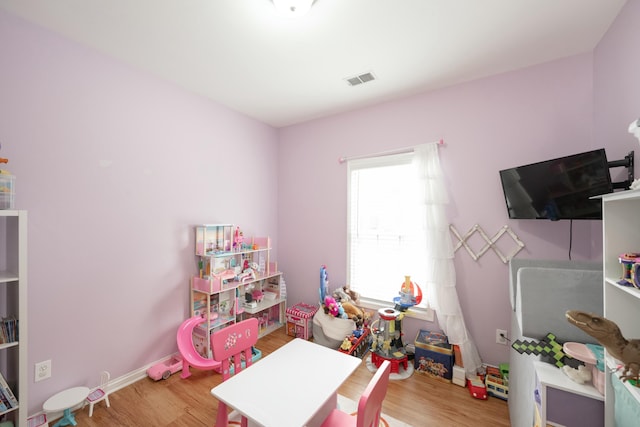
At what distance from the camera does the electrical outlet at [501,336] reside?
7.25 ft

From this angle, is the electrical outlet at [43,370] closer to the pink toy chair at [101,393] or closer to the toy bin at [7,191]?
the pink toy chair at [101,393]

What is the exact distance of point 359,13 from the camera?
159cm

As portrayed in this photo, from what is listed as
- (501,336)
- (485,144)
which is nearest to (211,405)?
(501,336)

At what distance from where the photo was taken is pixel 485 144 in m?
2.29

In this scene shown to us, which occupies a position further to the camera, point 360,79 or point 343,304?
point 343,304

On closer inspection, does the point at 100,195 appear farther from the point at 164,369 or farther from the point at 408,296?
the point at 408,296

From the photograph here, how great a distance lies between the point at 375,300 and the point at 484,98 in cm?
225

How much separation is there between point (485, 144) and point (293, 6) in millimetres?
1909

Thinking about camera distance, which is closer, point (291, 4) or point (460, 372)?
point (291, 4)

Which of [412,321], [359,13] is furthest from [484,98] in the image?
[412,321]

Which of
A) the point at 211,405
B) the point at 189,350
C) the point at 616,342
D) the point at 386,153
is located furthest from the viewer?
the point at 386,153

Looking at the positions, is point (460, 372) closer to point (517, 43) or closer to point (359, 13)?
point (517, 43)

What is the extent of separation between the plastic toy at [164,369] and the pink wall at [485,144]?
1750 millimetres

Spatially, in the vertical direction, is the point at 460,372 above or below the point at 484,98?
below
